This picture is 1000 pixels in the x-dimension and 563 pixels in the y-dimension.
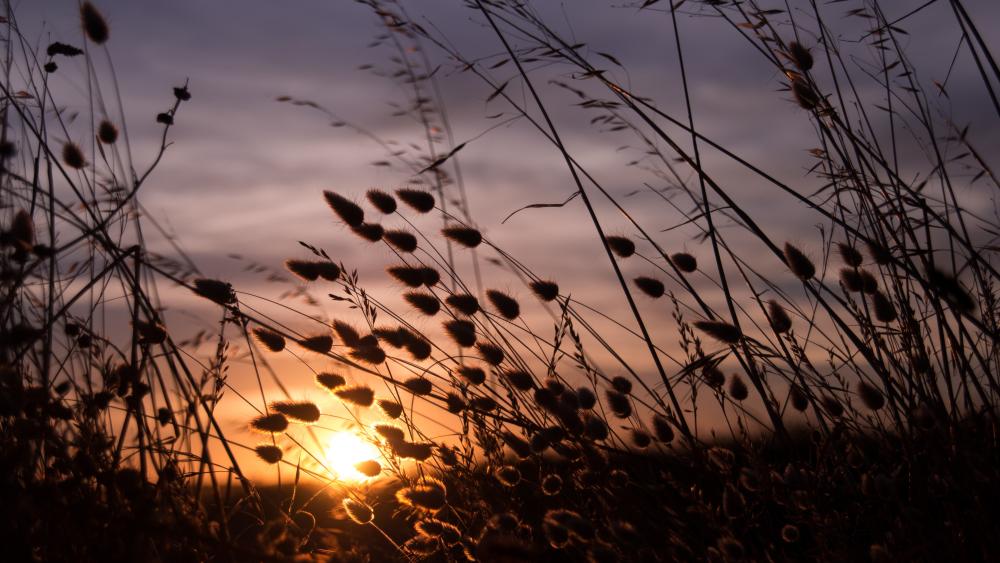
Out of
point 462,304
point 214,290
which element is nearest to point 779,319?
point 462,304

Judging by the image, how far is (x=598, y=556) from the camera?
1616mm

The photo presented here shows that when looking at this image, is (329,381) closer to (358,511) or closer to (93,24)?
(358,511)

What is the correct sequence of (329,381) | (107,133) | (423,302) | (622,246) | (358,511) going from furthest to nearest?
1. (107,133)
2. (622,246)
3. (423,302)
4. (329,381)
5. (358,511)

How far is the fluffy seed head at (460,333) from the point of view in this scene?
2.32 m

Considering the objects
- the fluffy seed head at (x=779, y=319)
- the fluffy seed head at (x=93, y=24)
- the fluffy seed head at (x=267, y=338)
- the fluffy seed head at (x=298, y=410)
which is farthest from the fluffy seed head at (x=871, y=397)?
the fluffy seed head at (x=93, y=24)

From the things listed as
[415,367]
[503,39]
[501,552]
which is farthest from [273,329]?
[501,552]

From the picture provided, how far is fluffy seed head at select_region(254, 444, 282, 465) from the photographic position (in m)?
2.15

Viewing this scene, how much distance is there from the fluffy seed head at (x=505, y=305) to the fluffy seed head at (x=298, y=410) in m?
0.60

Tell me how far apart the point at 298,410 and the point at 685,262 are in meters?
1.15

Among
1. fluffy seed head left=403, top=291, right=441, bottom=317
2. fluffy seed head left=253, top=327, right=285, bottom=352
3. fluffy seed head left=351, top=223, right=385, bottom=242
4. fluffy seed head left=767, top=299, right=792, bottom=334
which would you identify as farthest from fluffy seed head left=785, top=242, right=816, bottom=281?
fluffy seed head left=253, top=327, right=285, bottom=352

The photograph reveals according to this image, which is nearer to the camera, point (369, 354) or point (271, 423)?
point (271, 423)

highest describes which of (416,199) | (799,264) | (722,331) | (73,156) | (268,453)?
(73,156)

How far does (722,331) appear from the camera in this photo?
2273mm

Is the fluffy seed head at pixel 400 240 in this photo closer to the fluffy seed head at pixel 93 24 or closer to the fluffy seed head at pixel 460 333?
the fluffy seed head at pixel 460 333
